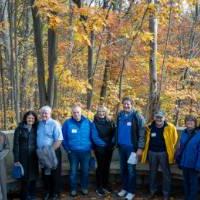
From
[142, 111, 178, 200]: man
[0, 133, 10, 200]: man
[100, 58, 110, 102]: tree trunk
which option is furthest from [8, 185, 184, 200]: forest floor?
[100, 58, 110, 102]: tree trunk

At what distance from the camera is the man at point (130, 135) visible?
711 centimetres

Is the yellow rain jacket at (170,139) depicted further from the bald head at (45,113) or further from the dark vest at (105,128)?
the bald head at (45,113)

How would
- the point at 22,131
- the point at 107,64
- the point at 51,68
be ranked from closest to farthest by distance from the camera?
the point at 22,131 < the point at 51,68 < the point at 107,64

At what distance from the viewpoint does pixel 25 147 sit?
6.89 metres

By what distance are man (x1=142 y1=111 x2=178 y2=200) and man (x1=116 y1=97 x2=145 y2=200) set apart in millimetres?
162

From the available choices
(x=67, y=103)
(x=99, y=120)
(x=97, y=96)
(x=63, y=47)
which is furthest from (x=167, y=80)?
(x=99, y=120)

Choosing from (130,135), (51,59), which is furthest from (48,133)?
(51,59)

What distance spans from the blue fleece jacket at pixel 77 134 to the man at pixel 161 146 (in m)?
1.07

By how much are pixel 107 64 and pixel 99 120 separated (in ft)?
23.6

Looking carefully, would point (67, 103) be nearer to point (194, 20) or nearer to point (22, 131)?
point (194, 20)

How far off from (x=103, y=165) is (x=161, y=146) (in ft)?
3.93

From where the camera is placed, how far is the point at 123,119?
720 cm

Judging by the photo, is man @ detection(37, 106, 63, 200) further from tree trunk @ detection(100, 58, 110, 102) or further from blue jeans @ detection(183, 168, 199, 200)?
tree trunk @ detection(100, 58, 110, 102)

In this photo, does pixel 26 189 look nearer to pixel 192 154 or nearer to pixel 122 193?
pixel 122 193
